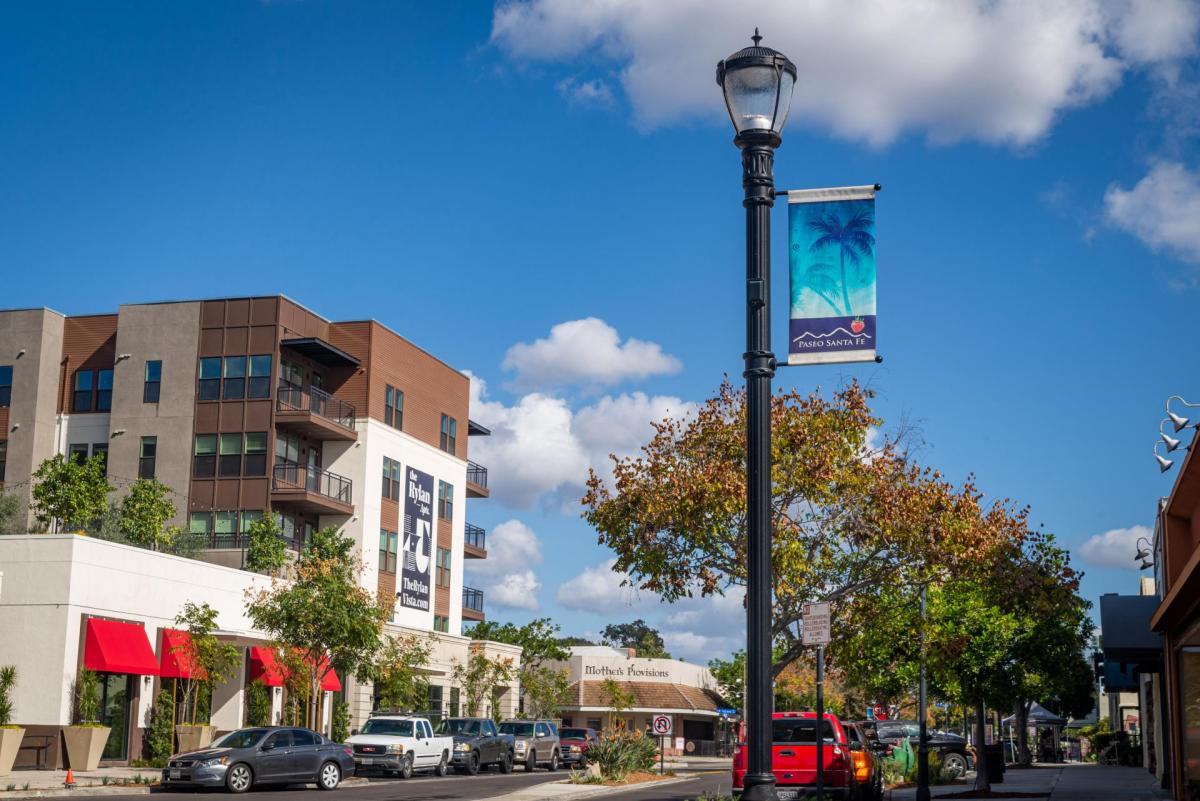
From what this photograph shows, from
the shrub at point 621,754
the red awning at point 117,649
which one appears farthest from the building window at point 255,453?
the shrub at point 621,754

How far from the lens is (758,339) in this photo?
9.88 metres

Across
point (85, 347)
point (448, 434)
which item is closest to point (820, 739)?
point (85, 347)

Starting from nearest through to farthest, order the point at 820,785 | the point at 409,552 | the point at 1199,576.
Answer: the point at 820,785 < the point at 1199,576 < the point at 409,552

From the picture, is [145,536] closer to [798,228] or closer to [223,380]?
[223,380]

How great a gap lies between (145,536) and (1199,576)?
38.0 m

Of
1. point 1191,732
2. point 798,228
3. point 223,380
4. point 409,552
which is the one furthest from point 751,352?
point 409,552

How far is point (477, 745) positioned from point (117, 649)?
1262cm

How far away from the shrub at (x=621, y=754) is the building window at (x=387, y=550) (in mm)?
18448

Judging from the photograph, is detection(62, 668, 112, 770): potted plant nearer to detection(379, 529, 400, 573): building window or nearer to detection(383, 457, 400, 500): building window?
detection(379, 529, 400, 573): building window

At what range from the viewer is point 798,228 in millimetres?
10352

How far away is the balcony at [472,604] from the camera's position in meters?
67.1

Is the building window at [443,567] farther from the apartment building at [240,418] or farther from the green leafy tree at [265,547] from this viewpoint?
the green leafy tree at [265,547]

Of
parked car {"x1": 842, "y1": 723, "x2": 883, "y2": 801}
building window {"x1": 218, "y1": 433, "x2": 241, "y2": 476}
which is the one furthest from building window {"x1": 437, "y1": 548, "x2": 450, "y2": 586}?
parked car {"x1": 842, "y1": 723, "x2": 883, "y2": 801}

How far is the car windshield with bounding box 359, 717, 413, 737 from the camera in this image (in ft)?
131
